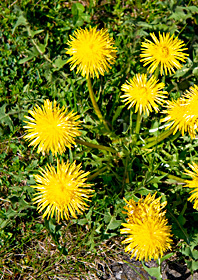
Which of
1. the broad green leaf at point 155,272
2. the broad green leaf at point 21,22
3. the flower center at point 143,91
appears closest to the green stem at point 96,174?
the flower center at point 143,91

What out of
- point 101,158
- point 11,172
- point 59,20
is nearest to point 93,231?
point 101,158

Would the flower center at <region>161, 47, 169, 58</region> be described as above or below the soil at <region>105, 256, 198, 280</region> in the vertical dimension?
above

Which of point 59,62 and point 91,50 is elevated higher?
point 59,62

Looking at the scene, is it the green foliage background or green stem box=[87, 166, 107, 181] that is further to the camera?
the green foliage background

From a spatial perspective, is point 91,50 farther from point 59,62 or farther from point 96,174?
point 96,174

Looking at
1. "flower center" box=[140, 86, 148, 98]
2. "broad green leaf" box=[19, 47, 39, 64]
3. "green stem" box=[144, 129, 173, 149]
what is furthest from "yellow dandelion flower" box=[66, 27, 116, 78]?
"broad green leaf" box=[19, 47, 39, 64]

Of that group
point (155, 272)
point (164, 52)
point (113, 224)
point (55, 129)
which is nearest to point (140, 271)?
point (155, 272)

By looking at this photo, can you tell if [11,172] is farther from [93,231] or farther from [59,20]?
[59,20]

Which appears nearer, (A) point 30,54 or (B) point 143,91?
(B) point 143,91

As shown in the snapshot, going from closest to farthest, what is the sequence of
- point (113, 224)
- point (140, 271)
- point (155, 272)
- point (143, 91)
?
point (143, 91), point (155, 272), point (113, 224), point (140, 271)

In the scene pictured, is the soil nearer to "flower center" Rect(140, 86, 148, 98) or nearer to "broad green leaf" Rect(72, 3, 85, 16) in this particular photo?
"flower center" Rect(140, 86, 148, 98)
